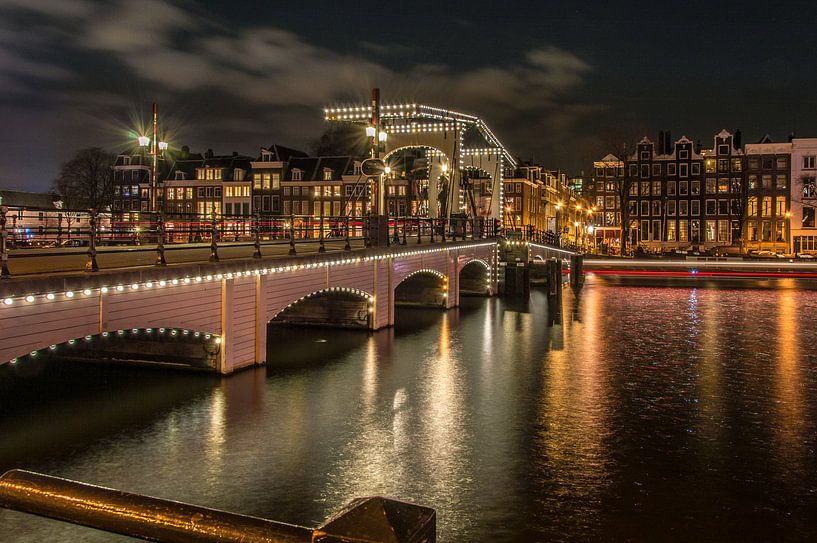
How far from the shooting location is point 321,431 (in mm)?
13750

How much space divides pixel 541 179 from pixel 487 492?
93.2 meters

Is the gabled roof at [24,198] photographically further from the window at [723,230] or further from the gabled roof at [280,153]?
the window at [723,230]

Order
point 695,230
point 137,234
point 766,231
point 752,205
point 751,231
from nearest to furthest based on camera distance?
point 137,234
point 752,205
point 766,231
point 751,231
point 695,230

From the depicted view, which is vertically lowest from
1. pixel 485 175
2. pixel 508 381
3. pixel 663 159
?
pixel 508 381

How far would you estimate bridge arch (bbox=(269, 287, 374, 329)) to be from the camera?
89.4 ft

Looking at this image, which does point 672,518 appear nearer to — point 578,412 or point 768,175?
point 578,412

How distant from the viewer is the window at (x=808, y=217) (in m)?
81.5

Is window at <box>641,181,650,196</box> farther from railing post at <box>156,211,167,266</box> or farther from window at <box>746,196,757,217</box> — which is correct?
railing post at <box>156,211,167,266</box>

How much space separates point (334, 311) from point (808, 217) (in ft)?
239

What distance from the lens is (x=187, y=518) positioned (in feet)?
6.30

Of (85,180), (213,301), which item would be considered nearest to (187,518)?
(213,301)

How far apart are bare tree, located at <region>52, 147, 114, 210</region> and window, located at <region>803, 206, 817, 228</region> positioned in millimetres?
76272

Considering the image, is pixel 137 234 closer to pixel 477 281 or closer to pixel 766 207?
pixel 477 281

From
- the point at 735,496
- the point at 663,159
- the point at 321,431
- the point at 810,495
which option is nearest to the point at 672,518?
the point at 735,496
